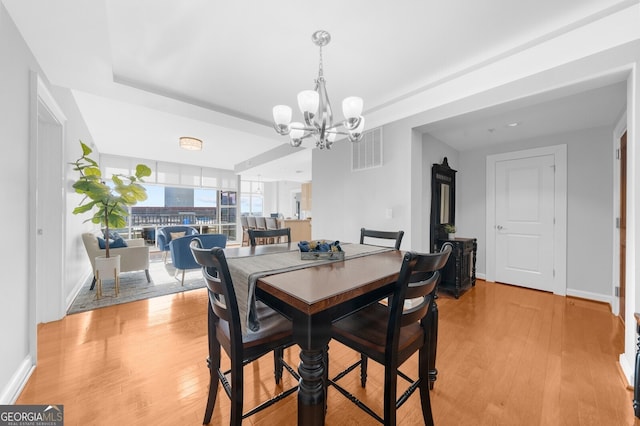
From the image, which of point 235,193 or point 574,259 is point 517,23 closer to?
point 574,259

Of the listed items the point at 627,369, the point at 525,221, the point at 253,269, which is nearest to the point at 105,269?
the point at 253,269

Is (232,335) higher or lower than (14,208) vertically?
lower

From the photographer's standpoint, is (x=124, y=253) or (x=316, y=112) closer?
(x=316, y=112)

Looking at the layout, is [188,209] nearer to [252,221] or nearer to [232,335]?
[252,221]

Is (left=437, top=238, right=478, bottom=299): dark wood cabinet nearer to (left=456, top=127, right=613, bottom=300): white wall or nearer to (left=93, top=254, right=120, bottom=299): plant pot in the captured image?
(left=456, top=127, right=613, bottom=300): white wall

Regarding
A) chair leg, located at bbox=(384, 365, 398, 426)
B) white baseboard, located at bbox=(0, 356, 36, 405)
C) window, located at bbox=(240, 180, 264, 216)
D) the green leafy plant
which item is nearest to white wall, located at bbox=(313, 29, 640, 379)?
chair leg, located at bbox=(384, 365, 398, 426)

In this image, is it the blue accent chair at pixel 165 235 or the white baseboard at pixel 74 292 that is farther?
the blue accent chair at pixel 165 235

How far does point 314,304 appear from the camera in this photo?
89cm

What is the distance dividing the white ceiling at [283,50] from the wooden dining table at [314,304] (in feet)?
5.83

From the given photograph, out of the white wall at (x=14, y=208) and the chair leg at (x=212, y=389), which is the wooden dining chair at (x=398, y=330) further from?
the white wall at (x=14, y=208)

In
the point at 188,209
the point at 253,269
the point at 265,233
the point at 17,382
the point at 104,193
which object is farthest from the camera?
the point at 188,209

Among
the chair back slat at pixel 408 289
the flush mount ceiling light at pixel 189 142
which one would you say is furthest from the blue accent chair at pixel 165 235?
the chair back slat at pixel 408 289

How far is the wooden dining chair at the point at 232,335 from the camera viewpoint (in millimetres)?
1082

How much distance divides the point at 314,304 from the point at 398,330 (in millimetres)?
449
